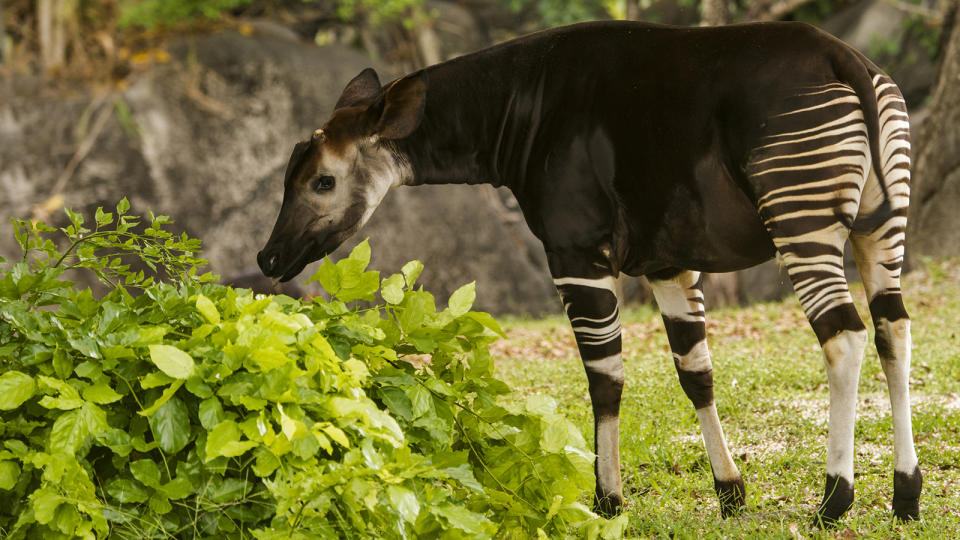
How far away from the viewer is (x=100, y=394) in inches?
82.9

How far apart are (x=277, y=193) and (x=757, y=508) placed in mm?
8657

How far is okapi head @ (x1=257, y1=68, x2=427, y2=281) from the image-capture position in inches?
137

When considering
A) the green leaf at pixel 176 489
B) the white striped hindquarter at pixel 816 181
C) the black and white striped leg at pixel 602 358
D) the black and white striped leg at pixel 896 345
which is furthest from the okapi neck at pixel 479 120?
the green leaf at pixel 176 489

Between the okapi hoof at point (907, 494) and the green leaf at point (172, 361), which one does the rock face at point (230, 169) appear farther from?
the green leaf at point (172, 361)

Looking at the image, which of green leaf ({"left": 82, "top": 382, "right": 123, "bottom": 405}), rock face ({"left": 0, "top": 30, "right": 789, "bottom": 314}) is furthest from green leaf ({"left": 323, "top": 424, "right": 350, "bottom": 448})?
rock face ({"left": 0, "top": 30, "right": 789, "bottom": 314})

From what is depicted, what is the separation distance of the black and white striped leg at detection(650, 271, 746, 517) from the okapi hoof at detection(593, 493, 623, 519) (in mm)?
397

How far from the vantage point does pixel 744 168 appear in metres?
2.99

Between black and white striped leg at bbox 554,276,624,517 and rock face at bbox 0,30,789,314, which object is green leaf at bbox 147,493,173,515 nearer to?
black and white striped leg at bbox 554,276,624,517

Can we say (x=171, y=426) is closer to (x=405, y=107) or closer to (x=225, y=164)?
(x=405, y=107)

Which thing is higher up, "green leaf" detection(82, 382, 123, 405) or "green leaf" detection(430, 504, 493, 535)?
"green leaf" detection(82, 382, 123, 405)

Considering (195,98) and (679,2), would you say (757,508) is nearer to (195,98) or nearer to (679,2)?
(195,98)

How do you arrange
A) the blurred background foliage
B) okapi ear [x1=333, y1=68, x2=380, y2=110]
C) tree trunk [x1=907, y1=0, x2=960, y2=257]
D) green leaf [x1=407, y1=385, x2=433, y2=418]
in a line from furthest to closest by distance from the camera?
the blurred background foliage
tree trunk [x1=907, y1=0, x2=960, y2=257]
okapi ear [x1=333, y1=68, x2=380, y2=110]
green leaf [x1=407, y1=385, x2=433, y2=418]

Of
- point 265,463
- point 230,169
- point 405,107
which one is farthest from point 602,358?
point 230,169

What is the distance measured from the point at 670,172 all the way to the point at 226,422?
1.76 metres
